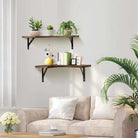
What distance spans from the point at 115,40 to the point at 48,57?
3.57 feet

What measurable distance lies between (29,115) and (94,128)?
1037mm

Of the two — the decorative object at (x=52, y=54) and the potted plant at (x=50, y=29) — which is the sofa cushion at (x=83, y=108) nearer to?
the decorative object at (x=52, y=54)

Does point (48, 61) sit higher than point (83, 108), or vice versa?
point (48, 61)

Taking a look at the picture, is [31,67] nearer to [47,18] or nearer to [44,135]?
[47,18]

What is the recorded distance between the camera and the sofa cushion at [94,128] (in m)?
4.79

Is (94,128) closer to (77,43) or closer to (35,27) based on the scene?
(77,43)

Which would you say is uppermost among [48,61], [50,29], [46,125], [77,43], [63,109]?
[50,29]

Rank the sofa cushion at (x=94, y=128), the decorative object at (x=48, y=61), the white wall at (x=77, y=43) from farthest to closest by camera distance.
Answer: the decorative object at (x=48, y=61) < the white wall at (x=77, y=43) < the sofa cushion at (x=94, y=128)

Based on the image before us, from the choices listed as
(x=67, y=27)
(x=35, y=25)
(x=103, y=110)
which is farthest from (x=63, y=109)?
(x=35, y=25)

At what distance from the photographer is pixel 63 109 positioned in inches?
213

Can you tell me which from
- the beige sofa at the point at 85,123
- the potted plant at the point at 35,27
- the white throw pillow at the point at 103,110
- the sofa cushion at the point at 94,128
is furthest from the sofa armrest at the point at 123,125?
the potted plant at the point at 35,27

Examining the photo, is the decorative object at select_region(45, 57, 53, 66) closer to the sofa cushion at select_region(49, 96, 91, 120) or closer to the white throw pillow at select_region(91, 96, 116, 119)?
the sofa cushion at select_region(49, 96, 91, 120)

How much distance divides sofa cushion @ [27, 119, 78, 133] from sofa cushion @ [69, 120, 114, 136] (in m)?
0.10

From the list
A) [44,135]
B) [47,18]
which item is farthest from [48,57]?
[44,135]
